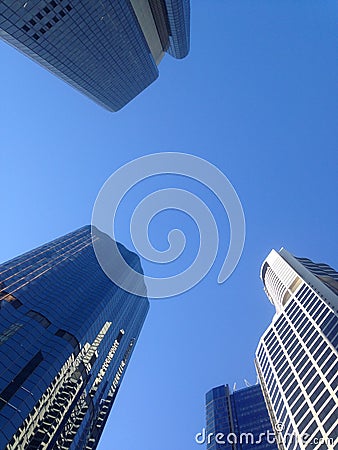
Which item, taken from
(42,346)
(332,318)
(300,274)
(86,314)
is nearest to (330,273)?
(300,274)

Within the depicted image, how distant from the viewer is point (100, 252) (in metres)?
140

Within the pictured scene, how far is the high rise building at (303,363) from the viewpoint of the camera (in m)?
57.5

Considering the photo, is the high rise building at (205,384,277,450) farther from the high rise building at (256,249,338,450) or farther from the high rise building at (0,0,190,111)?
the high rise building at (0,0,190,111)

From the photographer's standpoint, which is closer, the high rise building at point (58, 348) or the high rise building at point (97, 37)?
the high rise building at point (58, 348)

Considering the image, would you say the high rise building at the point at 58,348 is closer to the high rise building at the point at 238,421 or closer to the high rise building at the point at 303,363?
the high rise building at the point at 238,421

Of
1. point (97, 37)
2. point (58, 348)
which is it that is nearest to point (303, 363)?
point (58, 348)

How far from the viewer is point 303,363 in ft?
235

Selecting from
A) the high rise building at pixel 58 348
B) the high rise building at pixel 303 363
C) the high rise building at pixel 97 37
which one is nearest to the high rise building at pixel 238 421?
the high rise building at pixel 303 363

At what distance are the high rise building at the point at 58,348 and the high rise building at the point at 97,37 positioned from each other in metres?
54.6

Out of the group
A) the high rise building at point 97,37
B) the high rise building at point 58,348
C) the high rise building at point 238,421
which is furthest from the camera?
the high rise building at point 238,421

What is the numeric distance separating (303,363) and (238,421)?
7064 centimetres

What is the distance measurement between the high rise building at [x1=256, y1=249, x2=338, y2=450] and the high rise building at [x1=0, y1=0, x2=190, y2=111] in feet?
300

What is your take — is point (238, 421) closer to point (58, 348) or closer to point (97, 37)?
point (58, 348)

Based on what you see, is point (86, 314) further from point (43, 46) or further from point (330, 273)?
point (330, 273)
